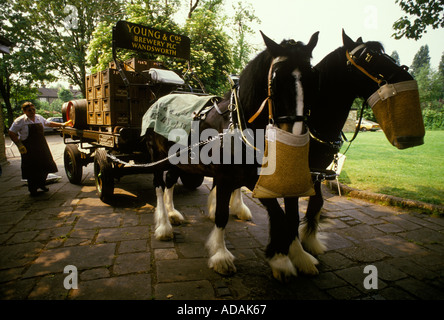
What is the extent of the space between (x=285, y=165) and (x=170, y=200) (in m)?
2.86

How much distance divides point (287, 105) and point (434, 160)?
31.1ft

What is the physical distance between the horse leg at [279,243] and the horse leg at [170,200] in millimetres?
1895

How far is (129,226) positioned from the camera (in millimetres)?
3896

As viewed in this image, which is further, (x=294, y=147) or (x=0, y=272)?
(x=0, y=272)

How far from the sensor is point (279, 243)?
265 centimetres

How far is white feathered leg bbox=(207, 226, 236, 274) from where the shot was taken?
2725 mm

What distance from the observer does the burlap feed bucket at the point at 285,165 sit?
1.89 meters

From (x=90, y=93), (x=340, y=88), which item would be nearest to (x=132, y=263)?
(x=340, y=88)

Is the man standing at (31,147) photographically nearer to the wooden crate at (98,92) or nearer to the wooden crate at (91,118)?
the wooden crate at (91,118)

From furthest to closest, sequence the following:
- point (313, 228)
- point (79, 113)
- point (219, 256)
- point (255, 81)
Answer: point (79, 113) → point (313, 228) → point (219, 256) → point (255, 81)

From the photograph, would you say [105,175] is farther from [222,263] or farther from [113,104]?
[222,263]

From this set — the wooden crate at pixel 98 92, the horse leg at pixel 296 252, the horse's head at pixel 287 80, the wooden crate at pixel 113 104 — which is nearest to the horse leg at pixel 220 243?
the horse leg at pixel 296 252
